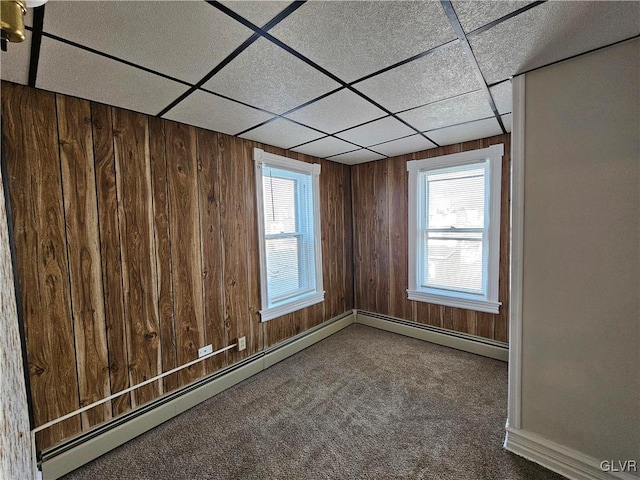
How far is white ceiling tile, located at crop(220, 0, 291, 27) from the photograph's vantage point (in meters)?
1.00

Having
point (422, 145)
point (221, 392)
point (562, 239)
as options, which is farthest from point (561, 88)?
point (221, 392)

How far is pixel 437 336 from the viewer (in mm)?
3188

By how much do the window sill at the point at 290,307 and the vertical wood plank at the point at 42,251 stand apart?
57.5 inches

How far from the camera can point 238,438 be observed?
186 cm

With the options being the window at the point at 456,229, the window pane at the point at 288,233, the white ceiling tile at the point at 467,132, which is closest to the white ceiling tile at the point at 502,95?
the white ceiling tile at the point at 467,132

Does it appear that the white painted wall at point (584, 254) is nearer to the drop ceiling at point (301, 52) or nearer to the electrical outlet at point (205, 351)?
the drop ceiling at point (301, 52)

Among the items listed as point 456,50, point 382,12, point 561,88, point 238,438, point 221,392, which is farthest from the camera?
point 221,392

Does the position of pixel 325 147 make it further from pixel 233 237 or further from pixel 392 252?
pixel 392 252

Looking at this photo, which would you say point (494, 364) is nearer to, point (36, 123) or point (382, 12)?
point (382, 12)

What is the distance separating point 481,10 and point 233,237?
221 cm

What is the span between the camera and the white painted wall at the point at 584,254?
4.29 ft

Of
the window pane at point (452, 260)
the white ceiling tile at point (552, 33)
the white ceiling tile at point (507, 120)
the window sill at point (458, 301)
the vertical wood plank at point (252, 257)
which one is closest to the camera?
the white ceiling tile at point (552, 33)

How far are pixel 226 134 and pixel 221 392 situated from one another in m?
2.25

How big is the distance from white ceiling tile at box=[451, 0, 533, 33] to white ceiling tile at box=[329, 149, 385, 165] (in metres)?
1.96
